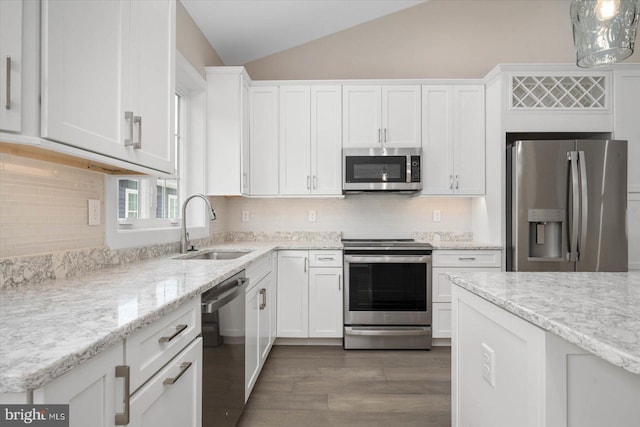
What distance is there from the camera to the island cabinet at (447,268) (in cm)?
315

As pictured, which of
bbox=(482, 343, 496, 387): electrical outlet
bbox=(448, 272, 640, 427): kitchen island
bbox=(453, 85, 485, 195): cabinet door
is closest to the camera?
bbox=(448, 272, 640, 427): kitchen island

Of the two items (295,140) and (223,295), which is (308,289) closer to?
(295,140)

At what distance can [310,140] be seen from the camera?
3.46 metres

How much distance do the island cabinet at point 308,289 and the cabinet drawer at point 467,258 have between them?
887mm

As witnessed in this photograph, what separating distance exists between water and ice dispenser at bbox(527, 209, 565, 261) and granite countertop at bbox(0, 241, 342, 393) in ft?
8.38

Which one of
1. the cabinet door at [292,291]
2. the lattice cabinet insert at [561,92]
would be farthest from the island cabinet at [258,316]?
the lattice cabinet insert at [561,92]

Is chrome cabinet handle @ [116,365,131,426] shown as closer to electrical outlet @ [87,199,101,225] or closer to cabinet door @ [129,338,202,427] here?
cabinet door @ [129,338,202,427]

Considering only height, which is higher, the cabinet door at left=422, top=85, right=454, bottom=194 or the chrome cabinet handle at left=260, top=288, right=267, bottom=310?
the cabinet door at left=422, top=85, right=454, bottom=194

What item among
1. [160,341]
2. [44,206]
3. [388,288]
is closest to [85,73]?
[44,206]

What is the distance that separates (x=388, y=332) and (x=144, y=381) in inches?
96.6

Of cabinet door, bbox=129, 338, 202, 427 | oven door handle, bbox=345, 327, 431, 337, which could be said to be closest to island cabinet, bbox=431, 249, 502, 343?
oven door handle, bbox=345, 327, 431, 337

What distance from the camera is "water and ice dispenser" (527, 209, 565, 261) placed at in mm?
2930

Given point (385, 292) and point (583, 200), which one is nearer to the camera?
point (583, 200)

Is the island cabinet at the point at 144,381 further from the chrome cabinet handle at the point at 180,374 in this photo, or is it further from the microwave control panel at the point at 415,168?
the microwave control panel at the point at 415,168
